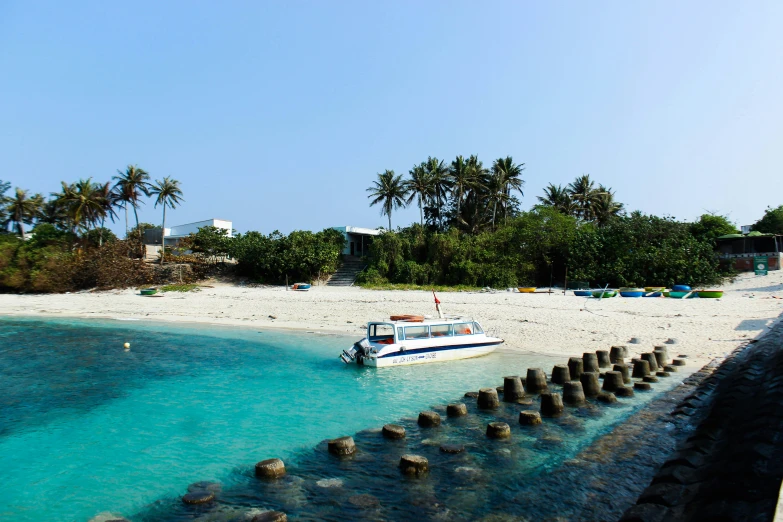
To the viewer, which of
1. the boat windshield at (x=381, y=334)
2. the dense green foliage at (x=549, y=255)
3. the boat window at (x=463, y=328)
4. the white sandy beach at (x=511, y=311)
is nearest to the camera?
the boat windshield at (x=381, y=334)

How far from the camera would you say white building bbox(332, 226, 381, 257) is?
206ft

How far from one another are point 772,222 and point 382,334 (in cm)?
6766

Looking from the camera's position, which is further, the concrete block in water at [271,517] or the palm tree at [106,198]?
the palm tree at [106,198]

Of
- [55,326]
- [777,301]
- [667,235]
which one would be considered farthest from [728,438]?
[667,235]

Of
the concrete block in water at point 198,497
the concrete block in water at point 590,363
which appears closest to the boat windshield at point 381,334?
the concrete block in water at point 590,363

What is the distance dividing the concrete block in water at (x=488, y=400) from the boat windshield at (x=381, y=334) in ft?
21.2

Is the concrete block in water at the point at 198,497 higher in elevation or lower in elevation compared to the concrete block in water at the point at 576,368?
lower

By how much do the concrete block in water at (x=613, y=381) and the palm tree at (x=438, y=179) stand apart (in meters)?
50.8

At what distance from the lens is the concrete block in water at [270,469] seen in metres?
10.2

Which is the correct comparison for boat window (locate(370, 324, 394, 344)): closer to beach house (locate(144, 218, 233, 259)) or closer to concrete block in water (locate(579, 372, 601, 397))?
concrete block in water (locate(579, 372, 601, 397))

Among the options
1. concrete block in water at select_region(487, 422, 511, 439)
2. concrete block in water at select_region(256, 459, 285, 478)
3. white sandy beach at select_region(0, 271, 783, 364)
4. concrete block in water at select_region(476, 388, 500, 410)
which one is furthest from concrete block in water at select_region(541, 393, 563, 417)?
white sandy beach at select_region(0, 271, 783, 364)

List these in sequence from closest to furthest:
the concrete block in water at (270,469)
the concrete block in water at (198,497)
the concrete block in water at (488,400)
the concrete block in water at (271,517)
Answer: the concrete block in water at (271,517), the concrete block in water at (198,497), the concrete block in water at (270,469), the concrete block in water at (488,400)

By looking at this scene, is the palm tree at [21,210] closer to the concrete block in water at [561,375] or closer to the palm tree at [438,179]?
the palm tree at [438,179]

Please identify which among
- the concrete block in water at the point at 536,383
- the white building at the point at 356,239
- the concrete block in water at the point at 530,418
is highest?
the white building at the point at 356,239
